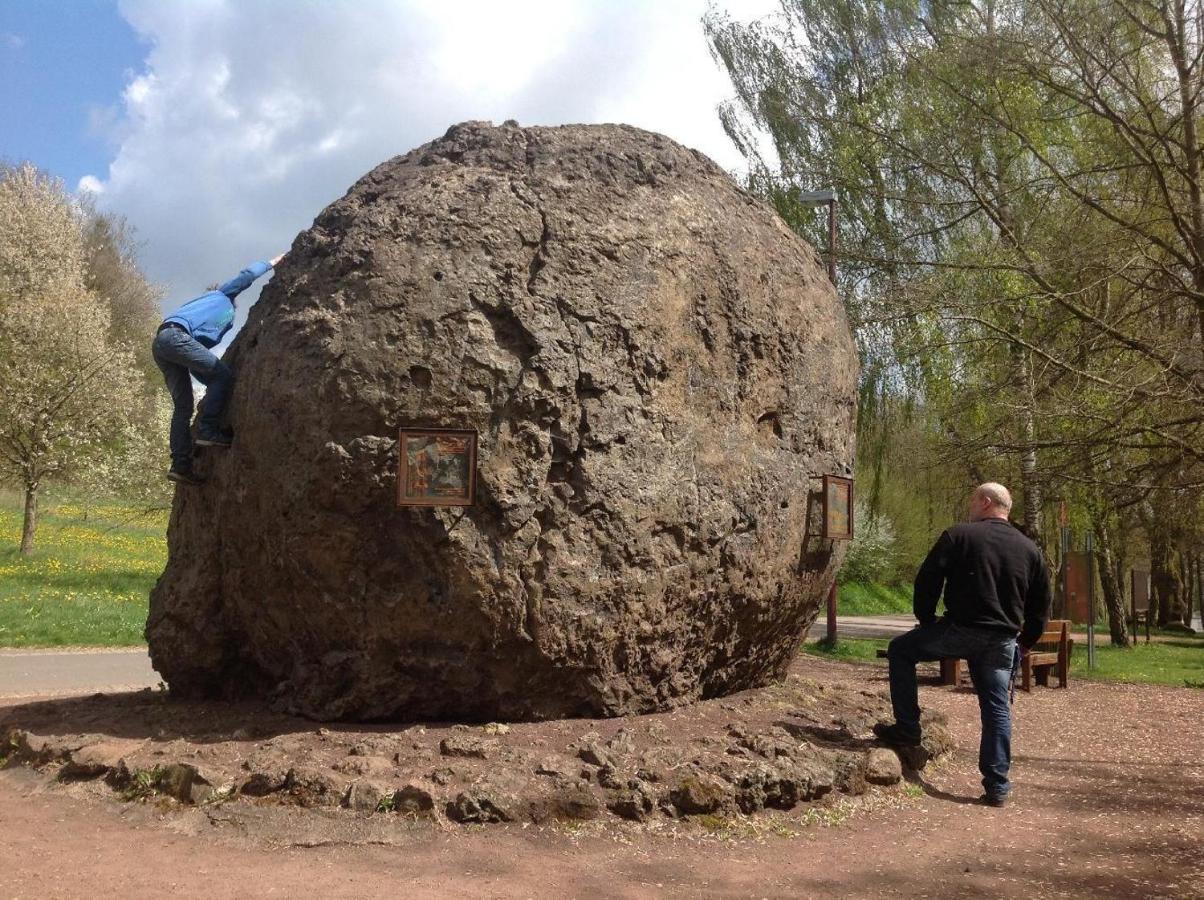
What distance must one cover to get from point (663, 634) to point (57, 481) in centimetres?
2075

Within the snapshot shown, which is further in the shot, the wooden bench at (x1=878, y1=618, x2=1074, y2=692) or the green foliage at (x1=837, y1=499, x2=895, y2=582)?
the green foliage at (x1=837, y1=499, x2=895, y2=582)

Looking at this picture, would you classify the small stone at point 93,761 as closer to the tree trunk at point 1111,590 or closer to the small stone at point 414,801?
the small stone at point 414,801

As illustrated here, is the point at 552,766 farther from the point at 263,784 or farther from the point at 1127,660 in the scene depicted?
the point at 1127,660

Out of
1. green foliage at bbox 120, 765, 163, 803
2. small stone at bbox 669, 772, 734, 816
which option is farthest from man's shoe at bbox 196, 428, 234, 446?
small stone at bbox 669, 772, 734, 816

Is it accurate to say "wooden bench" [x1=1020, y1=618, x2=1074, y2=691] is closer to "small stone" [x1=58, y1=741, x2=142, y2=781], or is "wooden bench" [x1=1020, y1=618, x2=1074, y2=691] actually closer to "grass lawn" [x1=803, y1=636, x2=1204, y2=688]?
"grass lawn" [x1=803, y1=636, x2=1204, y2=688]

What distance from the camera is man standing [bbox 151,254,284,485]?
20.5 feet

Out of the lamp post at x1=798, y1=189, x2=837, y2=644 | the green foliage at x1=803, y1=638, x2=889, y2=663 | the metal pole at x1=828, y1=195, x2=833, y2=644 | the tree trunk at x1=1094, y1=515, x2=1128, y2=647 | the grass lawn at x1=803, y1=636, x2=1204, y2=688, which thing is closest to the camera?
the grass lawn at x1=803, y1=636, x2=1204, y2=688

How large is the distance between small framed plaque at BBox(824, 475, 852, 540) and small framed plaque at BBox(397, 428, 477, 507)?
8.39 ft

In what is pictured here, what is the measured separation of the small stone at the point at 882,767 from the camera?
5820 millimetres

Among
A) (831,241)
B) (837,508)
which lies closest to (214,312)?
(837,508)

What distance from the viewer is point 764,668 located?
7.23 meters

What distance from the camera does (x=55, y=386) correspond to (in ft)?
68.9

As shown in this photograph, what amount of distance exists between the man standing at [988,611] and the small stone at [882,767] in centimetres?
47

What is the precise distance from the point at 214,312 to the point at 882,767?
15.8 ft
